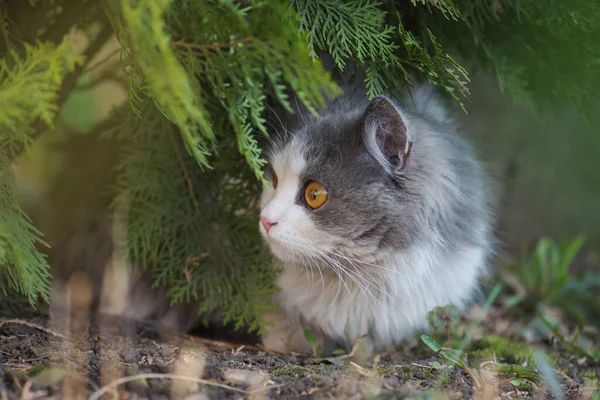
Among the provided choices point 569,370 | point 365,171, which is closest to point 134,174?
point 365,171

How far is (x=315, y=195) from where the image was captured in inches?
87.7

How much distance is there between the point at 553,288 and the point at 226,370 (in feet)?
7.42

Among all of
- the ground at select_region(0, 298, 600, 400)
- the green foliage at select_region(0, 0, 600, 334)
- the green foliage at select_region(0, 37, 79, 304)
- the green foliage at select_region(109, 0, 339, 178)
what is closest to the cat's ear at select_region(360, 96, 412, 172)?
the green foliage at select_region(0, 0, 600, 334)

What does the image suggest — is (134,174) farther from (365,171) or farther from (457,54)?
(457,54)

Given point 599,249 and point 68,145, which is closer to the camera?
point 68,145

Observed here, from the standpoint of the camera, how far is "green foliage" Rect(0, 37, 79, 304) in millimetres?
1702

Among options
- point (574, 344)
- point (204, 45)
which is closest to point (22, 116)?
point (204, 45)

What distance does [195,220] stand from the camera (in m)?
2.65

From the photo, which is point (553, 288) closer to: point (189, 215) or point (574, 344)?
point (574, 344)

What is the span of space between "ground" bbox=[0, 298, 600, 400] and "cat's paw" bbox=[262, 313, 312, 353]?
12 cm

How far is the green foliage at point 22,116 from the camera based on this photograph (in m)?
1.70

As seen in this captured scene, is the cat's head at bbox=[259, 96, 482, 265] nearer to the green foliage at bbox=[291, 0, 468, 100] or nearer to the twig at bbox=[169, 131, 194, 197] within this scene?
the green foliage at bbox=[291, 0, 468, 100]

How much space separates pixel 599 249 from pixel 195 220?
343 centimetres

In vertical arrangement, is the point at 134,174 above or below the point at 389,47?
below
